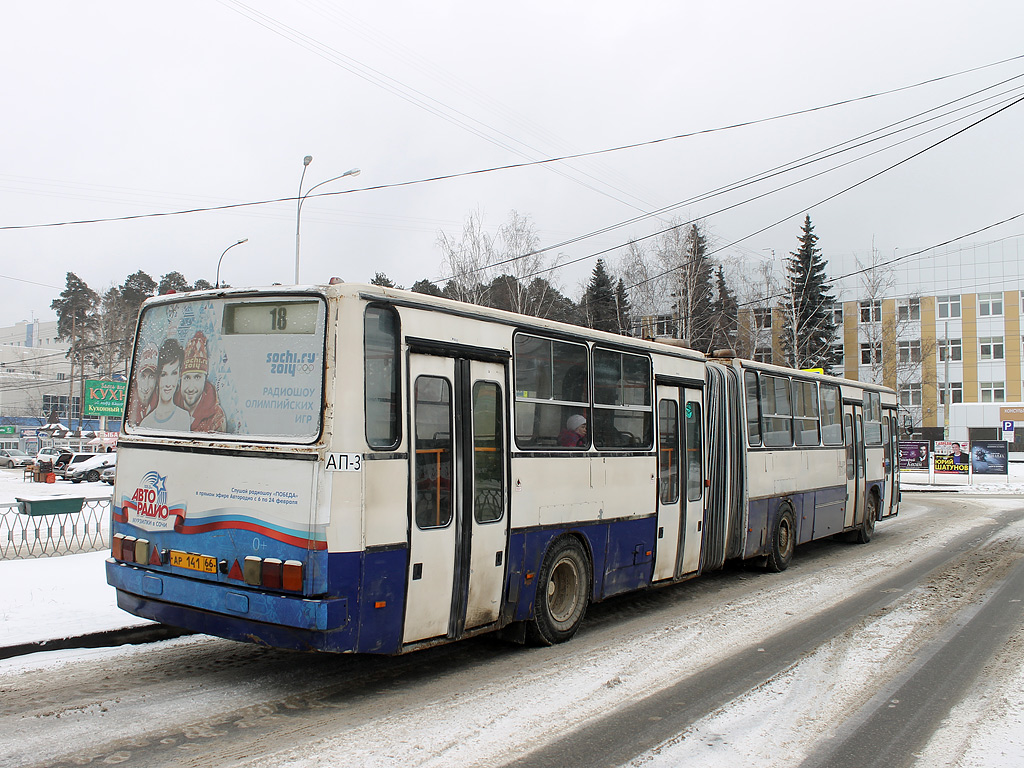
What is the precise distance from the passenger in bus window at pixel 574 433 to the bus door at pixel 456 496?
3.00ft

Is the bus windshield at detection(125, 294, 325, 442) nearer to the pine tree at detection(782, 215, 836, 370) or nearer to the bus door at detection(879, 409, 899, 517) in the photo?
the bus door at detection(879, 409, 899, 517)

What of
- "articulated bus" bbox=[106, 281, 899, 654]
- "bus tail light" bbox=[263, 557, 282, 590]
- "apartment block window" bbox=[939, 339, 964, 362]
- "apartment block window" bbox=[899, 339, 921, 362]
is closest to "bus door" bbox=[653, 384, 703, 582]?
"articulated bus" bbox=[106, 281, 899, 654]

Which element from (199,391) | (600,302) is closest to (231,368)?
(199,391)

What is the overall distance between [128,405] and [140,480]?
2.42 feet

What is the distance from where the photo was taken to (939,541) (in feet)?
52.2

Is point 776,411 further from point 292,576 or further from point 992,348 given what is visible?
point 992,348

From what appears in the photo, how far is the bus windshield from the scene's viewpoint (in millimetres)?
5473

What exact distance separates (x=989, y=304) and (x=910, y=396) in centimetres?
1318

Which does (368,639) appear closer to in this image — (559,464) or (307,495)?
(307,495)

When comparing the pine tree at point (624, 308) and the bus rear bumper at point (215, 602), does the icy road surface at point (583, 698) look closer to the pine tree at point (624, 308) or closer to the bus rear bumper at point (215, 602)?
the bus rear bumper at point (215, 602)

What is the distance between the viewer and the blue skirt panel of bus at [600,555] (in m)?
6.90

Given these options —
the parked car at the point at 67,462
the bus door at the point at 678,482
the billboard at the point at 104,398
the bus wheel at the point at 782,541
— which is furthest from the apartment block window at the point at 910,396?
the bus door at the point at 678,482

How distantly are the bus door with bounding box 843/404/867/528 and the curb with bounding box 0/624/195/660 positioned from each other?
40.3 feet

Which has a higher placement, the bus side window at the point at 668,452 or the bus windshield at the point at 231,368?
the bus windshield at the point at 231,368
